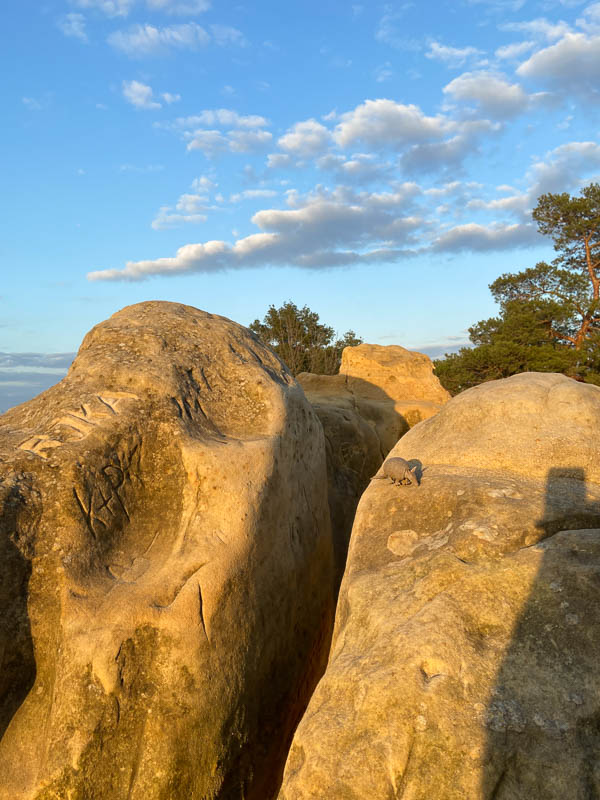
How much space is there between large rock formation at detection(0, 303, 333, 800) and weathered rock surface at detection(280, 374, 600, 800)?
87cm

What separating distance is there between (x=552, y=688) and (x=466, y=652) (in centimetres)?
44

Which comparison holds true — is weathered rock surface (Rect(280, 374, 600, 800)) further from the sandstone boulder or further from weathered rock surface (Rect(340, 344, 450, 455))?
weathered rock surface (Rect(340, 344, 450, 455))

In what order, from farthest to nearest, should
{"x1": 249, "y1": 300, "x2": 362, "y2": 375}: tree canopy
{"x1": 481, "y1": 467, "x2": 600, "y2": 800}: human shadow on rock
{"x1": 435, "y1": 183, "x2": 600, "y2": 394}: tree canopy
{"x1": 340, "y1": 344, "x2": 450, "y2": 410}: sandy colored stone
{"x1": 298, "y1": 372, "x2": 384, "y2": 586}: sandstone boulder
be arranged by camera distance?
1. {"x1": 249, "y1": 300, "x2": 362, "y2": 375}: tree canopy
2. {"x1": 435, "y1": 183, "x2": 600, "y2": 394}: tree canopy
3. {"x1": 340, "y1": 344, "x2": 450, "y2": 410}: sandy colored stone
4. {"x1": 298, "y1": 372, "x2": 384, "y2": 586}: sandstone boulder
5. {"x1": 481, "y1": 467, "x2": 600, "y2": 800}: human shadow on rock

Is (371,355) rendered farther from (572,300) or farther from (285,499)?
(572,300)

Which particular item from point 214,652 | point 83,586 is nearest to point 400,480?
point 214,652

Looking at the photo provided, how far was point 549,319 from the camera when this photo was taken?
23.9m

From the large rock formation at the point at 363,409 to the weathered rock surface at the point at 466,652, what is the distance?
9.96 ft

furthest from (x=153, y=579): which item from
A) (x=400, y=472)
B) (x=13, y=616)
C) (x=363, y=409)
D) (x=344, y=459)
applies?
(x=363, y=409)

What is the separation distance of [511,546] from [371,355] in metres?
10.8

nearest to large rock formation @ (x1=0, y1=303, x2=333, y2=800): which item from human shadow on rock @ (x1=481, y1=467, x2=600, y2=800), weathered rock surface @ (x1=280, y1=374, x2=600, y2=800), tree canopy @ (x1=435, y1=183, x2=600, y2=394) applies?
weathered rock surface @ (x1=280, y1=374, x2=600, y2=800)

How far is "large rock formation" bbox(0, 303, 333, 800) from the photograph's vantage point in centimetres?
411

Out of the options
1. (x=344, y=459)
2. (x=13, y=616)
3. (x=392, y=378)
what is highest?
(x=392, y=378)

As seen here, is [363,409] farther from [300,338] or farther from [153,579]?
[300,338]

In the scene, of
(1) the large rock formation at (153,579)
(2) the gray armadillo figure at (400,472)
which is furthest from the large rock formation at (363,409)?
(2) the gray armadillo figure at (400,472)
